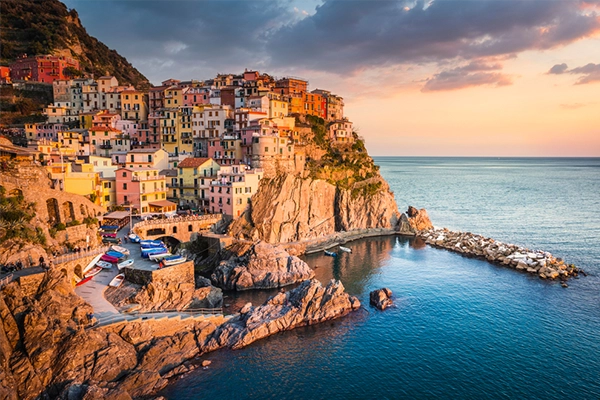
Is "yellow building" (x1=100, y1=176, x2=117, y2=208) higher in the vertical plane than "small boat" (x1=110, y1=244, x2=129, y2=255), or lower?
higher

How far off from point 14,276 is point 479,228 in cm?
7872

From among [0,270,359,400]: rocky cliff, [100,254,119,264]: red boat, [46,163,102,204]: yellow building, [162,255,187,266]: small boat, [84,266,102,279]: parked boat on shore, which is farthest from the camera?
[46,163,102,204]: yellow building

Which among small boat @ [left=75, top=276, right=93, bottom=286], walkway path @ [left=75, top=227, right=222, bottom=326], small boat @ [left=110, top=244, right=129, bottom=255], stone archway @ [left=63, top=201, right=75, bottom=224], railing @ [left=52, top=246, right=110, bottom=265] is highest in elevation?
stone archway @ [left=63, top=201, right=75, bottom=224]

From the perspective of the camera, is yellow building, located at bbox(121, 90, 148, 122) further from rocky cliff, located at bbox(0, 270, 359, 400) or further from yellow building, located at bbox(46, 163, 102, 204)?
rocky cliff, located at bbox(0, 270, 359, 400)

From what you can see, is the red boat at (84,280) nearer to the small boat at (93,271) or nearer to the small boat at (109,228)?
the small boat at (93,271)

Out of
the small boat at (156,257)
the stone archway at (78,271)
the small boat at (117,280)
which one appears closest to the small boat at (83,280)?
the stone archway at (78,271)

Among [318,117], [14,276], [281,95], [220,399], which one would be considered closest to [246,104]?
[281,95]

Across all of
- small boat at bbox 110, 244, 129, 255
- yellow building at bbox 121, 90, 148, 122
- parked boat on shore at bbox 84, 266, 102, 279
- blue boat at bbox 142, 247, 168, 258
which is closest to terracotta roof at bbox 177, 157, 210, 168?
small boat at bbox 110, 244, 129, 255

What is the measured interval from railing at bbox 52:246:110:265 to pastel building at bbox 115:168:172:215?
16.5 meters

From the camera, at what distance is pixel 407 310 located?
140ft

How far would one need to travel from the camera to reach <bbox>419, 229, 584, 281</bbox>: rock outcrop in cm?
5366

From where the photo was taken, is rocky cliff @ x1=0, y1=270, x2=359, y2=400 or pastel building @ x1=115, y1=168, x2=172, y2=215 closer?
rocky cliff @ x1=0, y1=270, x2=359, y2=400

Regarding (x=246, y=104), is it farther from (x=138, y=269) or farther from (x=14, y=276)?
(x=14, y=276)

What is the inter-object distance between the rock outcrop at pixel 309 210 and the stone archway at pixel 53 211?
73.8 feet
